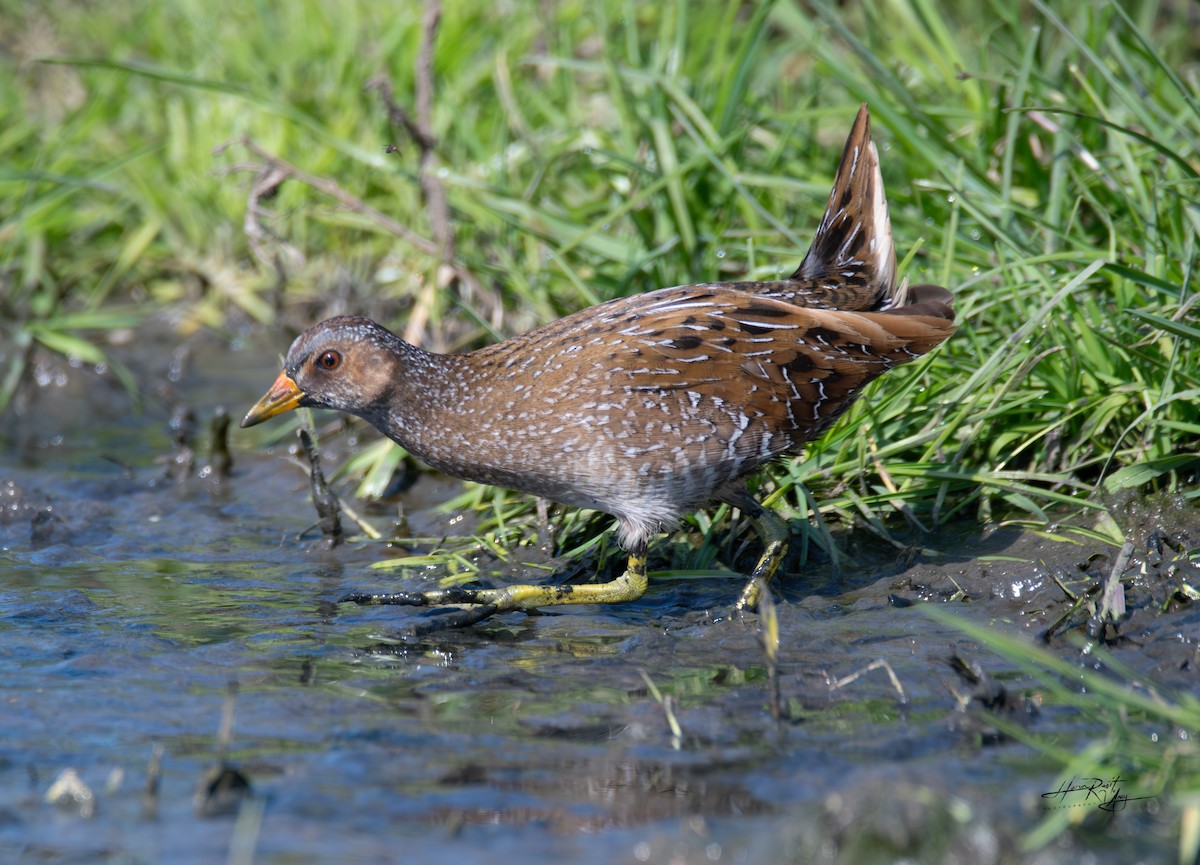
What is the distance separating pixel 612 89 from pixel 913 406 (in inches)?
84.4

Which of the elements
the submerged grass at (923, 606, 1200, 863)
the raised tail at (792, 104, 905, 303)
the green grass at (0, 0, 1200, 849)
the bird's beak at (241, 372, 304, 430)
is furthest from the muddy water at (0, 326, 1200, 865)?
the raised tail at (792, 104, 905, 303)

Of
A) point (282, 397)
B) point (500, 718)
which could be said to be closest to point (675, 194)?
point (282, 397)

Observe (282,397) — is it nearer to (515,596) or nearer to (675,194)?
(515,596)

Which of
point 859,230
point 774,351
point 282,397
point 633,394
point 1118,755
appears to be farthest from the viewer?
point 859,230

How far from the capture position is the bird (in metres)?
4.22

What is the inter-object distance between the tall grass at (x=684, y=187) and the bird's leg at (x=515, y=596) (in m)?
0.63

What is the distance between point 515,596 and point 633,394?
2.43 ft

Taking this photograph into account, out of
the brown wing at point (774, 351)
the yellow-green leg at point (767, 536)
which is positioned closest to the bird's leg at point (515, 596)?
the yellow-green leg at point (767, 536)

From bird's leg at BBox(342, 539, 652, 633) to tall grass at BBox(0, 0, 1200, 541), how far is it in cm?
63

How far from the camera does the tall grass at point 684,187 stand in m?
4.70

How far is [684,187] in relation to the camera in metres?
5.78

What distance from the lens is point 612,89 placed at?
20.1 feet

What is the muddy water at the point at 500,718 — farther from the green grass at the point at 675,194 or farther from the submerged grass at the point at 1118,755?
the green grass at the point at 675,194

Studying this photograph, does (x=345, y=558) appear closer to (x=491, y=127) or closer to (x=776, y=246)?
(x=776, y=246)
